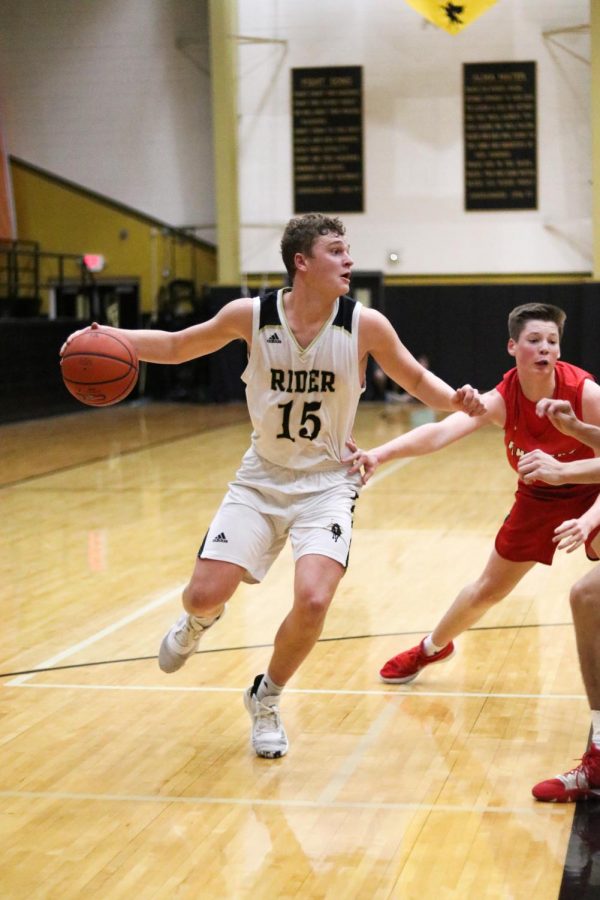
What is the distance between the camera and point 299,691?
17.8ft

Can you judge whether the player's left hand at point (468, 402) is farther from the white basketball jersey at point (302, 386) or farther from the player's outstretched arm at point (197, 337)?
the player's outstretched arm at point (197, 337)

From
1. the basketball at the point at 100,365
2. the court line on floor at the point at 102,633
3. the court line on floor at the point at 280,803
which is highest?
the basketball at the point at 100,365

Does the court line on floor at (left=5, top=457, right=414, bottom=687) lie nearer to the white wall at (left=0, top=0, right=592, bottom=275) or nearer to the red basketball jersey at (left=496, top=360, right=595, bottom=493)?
the red basketball jersey at (left=496, top=360, right=595, bottom=493)

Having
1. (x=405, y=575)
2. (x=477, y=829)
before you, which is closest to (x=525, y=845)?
(x=477, y=829)

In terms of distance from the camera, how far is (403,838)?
3.74m

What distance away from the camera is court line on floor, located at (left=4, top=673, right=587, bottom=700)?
17.3 ft

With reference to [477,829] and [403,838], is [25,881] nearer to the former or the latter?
[403,838]

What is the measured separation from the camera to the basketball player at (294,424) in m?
4.54

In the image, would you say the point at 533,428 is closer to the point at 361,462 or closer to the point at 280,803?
the point at 361,462

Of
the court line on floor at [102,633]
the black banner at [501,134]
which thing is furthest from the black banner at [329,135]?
the court line on floor at [102,633]

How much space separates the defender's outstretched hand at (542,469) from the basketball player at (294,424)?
667 millimetres

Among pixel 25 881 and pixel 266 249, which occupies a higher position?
pixel 266 249

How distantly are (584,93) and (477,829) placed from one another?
60.3 ft

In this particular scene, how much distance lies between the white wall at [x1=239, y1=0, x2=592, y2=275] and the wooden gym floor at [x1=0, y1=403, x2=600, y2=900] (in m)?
12.3
